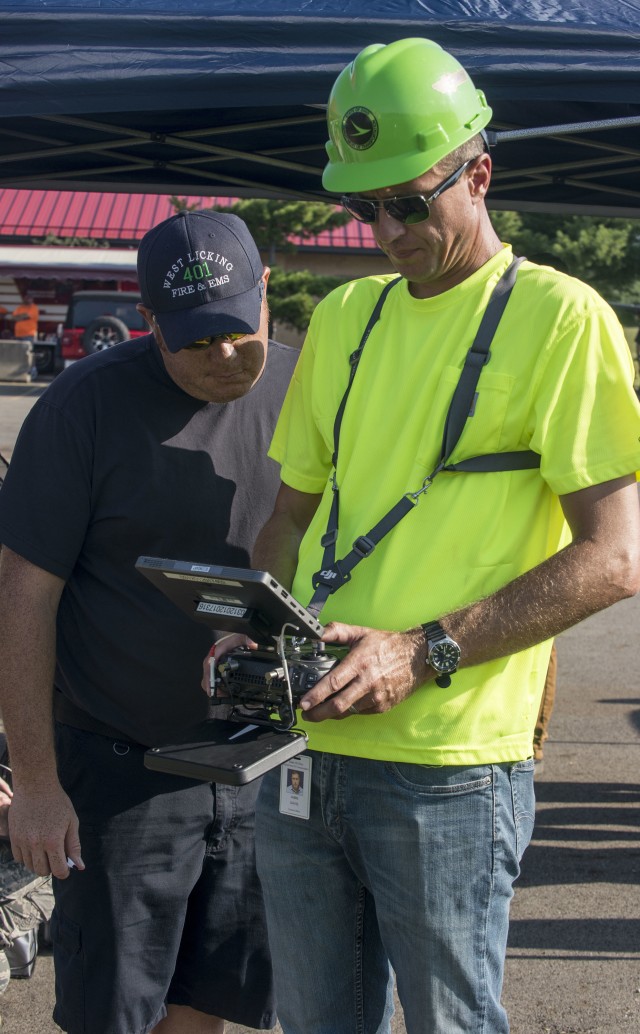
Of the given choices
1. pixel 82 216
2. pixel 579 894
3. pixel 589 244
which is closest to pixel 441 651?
pixel 579 894

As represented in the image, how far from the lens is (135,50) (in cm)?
301

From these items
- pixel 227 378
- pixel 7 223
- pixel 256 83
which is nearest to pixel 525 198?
pixel 256 83

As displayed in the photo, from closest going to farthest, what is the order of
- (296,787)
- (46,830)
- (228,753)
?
(228,753)
(296,787)
(46,830)

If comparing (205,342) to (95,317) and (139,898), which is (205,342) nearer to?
(139,898)

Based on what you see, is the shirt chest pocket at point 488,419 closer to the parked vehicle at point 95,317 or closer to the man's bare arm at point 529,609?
the man's bare arm at point 529,609

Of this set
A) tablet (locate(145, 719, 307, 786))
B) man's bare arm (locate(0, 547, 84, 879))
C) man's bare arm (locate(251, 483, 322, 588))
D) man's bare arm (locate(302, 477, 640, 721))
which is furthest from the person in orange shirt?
man's bare arm (locate(302, 477, 640, 721))

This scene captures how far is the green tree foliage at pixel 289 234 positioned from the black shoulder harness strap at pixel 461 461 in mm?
21866

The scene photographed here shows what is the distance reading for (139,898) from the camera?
8.02 feet

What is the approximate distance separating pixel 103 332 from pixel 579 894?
21.8m

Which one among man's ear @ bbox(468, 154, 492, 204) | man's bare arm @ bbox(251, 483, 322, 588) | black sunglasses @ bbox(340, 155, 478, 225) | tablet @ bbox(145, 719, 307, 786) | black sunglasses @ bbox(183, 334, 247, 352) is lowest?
tablet @ bbox(145, 719, 307, 786)

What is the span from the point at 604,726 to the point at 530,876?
173 centimetres

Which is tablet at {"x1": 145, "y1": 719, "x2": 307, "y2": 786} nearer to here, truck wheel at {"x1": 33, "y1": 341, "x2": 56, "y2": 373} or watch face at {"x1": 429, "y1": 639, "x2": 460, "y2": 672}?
watch face at {"x1": 429, "y1": 639, "x2": 460, "y2": 672}

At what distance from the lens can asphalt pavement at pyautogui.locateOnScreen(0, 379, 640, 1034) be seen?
3428 millimetres

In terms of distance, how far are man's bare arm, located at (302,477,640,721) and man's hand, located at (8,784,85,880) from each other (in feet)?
2.87
